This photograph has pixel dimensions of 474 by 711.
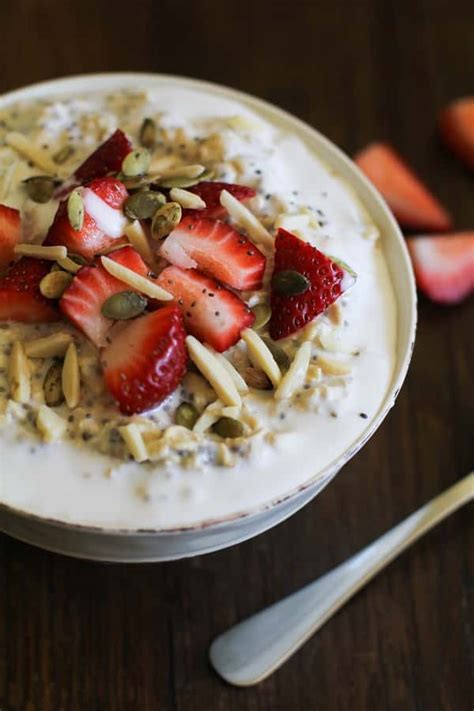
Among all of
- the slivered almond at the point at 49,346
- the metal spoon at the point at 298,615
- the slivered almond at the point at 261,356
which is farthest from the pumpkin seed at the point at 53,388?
the metal spoon at the point at 298,615

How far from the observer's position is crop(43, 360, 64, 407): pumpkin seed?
51.3 inches

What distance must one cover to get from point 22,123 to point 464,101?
3.34 feet

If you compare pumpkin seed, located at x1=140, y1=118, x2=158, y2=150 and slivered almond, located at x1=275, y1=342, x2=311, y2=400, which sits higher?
pumpkin seed, located at x1=140, y1=118, x2=158, y2=150

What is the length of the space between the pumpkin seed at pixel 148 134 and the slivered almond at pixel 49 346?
0.40 metres

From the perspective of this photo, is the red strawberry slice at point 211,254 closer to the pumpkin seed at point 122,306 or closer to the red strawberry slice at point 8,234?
the pumpkin seed at point 122,306

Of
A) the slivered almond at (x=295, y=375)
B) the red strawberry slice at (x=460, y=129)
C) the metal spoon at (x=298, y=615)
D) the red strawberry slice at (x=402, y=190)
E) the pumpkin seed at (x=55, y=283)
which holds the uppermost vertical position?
the pumpkin seed at (x=55, y=283)

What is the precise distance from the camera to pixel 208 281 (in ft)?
4.51

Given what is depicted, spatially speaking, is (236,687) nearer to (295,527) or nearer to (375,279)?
(295,527)

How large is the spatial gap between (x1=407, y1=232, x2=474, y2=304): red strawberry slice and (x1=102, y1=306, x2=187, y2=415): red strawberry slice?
73 centimetres

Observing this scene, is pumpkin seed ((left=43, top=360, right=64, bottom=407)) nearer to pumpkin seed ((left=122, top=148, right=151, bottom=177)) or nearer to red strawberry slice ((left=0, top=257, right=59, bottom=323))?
red strawberry slice ((left=0, top=257, right=59, bottom=323))

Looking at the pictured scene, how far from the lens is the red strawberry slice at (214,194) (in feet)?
4.72

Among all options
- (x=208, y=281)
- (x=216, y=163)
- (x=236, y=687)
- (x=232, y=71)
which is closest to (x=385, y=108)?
(x=232, y=71)

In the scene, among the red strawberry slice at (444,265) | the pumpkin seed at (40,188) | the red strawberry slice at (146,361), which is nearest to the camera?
the red strawberry slice at (146,361)

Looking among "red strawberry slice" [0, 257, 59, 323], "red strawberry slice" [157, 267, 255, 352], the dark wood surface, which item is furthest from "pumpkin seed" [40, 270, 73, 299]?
the dark wood surface
